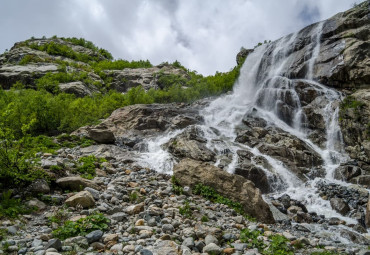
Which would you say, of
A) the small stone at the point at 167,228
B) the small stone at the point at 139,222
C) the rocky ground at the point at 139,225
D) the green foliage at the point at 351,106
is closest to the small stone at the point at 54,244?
the rocky ground at the point at 139,225

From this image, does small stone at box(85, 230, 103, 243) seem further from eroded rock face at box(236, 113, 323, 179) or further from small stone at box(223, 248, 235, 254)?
eroded rock face at box(236, 113, 323, 179)

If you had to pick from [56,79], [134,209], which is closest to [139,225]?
[134,209]

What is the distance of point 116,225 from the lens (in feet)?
18.8

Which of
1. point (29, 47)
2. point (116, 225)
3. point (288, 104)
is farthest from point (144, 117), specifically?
point (29, 47)

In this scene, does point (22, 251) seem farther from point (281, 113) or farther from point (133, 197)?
point (281, 113)

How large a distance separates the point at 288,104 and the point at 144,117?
1281 cm

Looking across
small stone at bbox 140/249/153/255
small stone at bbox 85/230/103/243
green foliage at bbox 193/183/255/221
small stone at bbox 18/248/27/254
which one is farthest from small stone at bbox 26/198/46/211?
green foliage at bbox 193/183/255/221

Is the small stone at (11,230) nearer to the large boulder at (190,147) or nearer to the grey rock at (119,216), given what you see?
the grey rock at (119,216)

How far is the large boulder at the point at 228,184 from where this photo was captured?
8.33 m

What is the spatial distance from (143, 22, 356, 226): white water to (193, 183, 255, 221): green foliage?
4.11 meters

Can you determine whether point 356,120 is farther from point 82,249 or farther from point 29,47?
point 29,47

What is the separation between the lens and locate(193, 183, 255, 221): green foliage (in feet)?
26.6

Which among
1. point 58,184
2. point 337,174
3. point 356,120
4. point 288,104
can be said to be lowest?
point 58,184

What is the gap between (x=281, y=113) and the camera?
22.1 m
